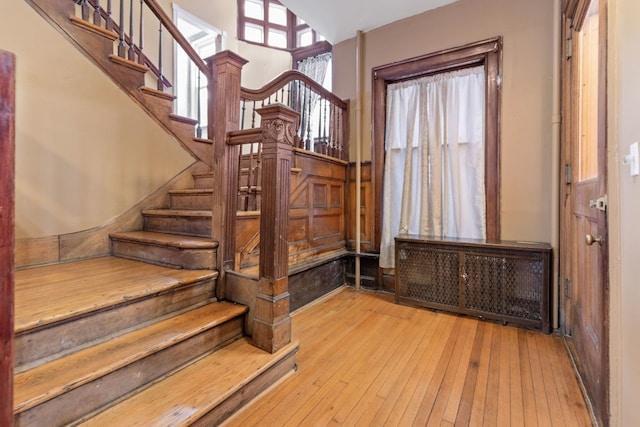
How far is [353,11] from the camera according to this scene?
9.75 ft

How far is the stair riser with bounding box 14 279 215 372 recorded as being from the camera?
1135 mm

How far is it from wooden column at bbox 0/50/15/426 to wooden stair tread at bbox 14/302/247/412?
0.33 meters

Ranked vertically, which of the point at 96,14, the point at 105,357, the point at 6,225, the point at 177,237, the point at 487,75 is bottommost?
the point at 105,357

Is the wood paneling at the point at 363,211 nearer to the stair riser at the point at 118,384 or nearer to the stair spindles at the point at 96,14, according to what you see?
the stair riser at the point at 118,384

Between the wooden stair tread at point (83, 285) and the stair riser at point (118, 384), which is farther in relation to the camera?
the wooden stair tread at point (83, 285)

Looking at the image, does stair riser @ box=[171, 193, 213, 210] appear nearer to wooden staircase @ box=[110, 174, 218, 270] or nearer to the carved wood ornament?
wooden staircase @ box=[110, 174, 218, 270]

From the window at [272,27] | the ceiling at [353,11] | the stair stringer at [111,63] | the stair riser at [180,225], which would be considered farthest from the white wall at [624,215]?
→ the window at [272,27]

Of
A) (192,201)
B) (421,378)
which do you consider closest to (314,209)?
(192,201)

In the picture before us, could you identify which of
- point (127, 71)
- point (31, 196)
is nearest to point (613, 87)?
point (127, 71)

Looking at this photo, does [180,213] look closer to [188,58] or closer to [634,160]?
[634,160]

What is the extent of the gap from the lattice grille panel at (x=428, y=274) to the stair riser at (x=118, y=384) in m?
1.73

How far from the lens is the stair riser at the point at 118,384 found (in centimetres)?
100

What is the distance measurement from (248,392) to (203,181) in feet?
7.41

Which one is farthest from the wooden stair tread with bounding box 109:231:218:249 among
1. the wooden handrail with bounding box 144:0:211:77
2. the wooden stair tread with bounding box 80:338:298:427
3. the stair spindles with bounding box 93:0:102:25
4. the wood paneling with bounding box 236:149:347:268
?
the stair spindles with bounding box 93:0:102:25
